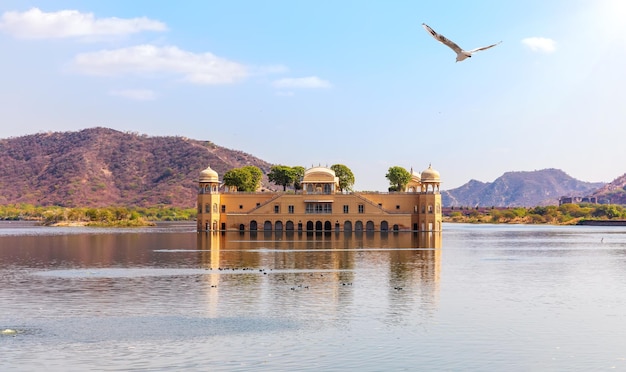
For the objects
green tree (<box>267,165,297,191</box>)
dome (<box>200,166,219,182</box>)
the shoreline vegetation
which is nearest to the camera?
dome (<box>200,166,219,182</box>)

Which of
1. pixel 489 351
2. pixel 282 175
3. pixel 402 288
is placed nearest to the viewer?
pixel 489 351

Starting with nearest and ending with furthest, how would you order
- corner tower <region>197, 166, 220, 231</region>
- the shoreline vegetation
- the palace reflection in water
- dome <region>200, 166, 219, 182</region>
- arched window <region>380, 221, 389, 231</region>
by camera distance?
the palace reflection in water, corner tower <region>197, 166, 220, 231</region>, dome <region>200, 166, 219, 182</region>, arched window <region>380, 221, 389, 231</region>, the shoreline vegetation

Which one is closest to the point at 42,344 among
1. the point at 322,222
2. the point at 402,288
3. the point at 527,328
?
the point at 527,328

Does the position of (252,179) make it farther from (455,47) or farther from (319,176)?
(455,47)

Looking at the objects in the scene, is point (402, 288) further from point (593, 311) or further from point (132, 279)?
point (132, 279)

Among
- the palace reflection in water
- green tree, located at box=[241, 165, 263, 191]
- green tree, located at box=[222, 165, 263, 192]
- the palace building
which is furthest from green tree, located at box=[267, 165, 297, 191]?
the palace reflection in water

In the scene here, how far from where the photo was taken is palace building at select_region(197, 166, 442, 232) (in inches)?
4412

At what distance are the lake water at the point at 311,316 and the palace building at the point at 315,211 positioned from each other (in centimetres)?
5994

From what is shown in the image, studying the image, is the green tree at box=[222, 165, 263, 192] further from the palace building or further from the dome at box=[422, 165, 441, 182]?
the dome at box=[422, 165, 441, 182]

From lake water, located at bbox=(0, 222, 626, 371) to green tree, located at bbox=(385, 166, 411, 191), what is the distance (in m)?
80.0

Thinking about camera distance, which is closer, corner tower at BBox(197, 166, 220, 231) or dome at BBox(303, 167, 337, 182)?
corner tower at BBox(197, 166, 220, 231)

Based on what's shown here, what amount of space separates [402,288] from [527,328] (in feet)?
36.0

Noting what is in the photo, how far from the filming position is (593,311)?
29.8 meters

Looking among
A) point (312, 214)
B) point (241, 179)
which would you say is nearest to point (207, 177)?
point (241, 179)
